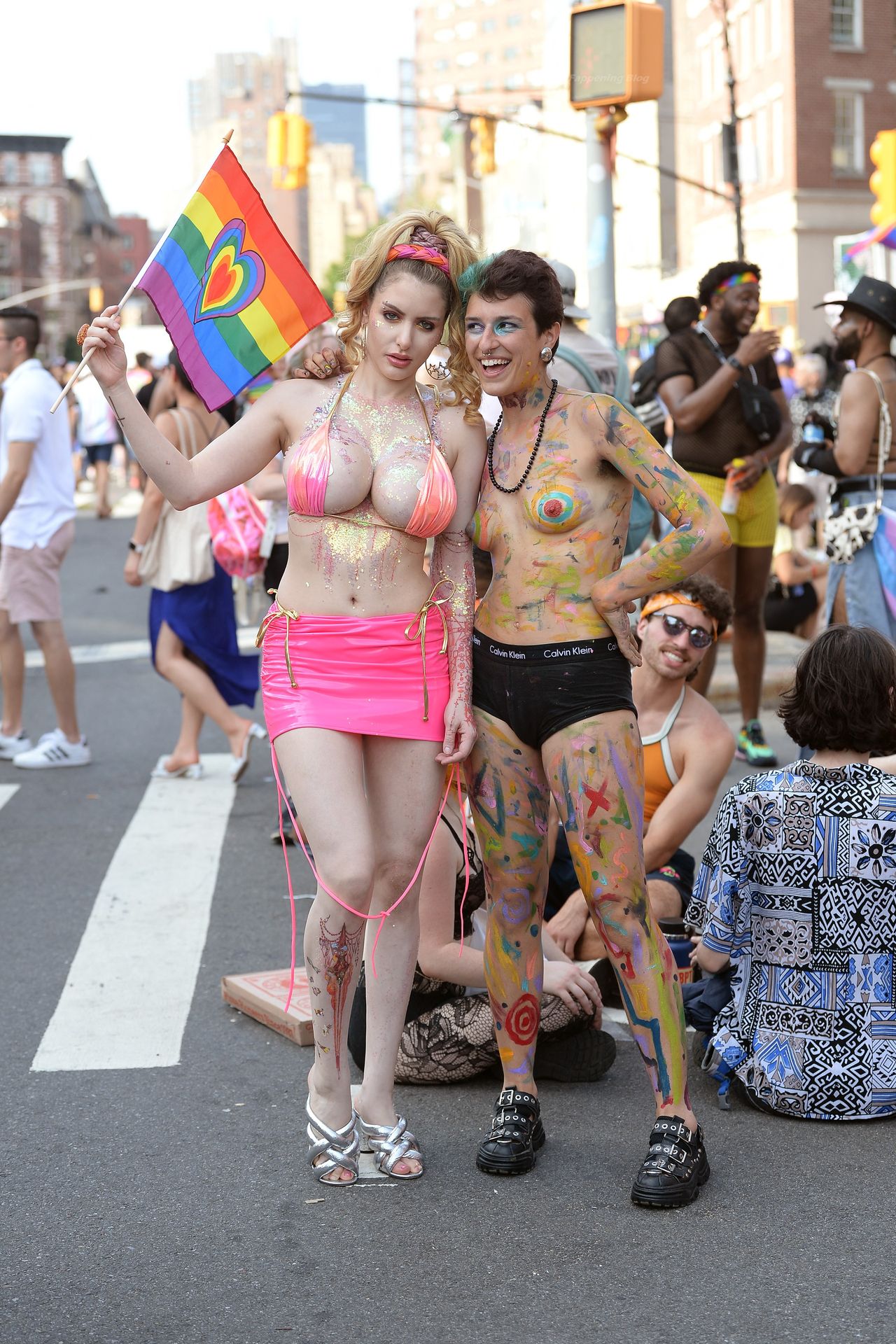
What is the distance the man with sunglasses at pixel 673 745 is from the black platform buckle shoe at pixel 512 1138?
0.99 meters

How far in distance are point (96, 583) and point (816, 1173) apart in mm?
14244

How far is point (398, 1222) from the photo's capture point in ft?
12.0

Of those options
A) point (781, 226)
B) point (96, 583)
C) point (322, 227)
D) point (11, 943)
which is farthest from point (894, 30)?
point (322, 227)

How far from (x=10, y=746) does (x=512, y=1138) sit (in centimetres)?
588

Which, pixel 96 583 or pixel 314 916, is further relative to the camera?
pixel 96 583

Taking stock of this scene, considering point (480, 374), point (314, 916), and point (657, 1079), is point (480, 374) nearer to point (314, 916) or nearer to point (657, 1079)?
point (314, 916)

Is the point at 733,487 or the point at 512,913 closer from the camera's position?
the point at 512,913

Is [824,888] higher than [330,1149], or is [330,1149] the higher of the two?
[824,888]

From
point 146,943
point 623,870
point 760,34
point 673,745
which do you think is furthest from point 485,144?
point 623,870

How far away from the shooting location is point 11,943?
5.89 m

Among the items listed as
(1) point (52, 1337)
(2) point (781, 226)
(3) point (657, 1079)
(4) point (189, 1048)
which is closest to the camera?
(1) point (52, 1337)

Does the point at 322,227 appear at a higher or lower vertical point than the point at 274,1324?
higher

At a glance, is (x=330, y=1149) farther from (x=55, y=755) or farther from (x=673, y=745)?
(x=55, y=755)

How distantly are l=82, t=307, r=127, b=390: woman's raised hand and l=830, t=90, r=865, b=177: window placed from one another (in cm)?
3885
